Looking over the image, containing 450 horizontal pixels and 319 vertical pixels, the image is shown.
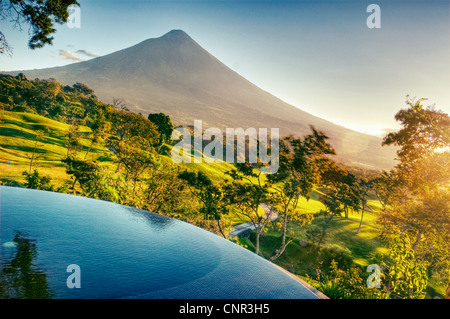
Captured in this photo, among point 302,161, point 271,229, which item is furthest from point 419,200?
point 271,229

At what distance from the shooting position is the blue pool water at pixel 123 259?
13.5 ft

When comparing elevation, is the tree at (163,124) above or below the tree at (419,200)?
above

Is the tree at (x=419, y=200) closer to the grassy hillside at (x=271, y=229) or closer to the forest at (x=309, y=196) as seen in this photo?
the forest at (x=309, y=196)

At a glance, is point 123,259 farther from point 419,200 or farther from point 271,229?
point 271,229

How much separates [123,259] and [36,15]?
27.0 ft

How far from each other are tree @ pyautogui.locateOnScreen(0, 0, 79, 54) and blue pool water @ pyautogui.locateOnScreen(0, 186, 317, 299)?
576 centimetres

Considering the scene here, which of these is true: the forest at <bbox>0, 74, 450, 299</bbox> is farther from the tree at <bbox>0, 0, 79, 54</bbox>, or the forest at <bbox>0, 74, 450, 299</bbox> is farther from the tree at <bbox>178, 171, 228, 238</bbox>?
the tree at <bbox>0, 0, 79, 54</bbox>

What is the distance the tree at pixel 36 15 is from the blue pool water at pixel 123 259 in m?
5.76

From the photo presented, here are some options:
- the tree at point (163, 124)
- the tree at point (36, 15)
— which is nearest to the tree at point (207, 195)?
the tree at point (36, 15)

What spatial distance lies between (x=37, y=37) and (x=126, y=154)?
10554mm

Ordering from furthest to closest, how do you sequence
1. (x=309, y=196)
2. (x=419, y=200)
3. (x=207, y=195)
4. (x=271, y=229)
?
1. (x=271, y=229)
2. (x=309, y=196)
3. (x=207, y=195)
4. (x=419, y=200)

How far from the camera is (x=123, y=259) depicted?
5.28m
